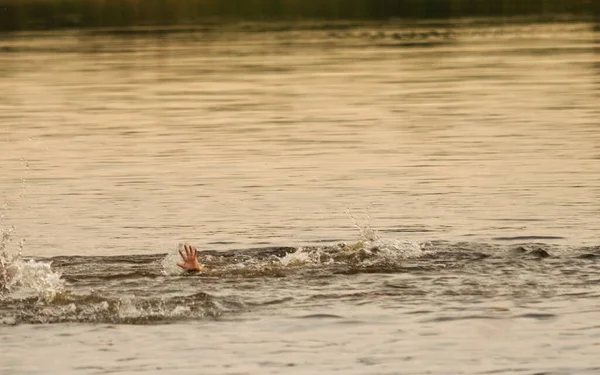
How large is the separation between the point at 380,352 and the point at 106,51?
4814 centimetres

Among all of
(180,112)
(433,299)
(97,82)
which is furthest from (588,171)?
(97,82)

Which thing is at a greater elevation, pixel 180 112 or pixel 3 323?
pixel 180 112

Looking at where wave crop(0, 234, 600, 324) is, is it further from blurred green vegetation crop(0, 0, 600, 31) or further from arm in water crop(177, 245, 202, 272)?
blurred green vegetation crop(0, 0, 600, 31)

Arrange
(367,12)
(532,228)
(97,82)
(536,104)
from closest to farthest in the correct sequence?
(532,228) < (536,104) < (97,82) < (367,12)

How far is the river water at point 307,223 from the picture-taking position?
1338cm

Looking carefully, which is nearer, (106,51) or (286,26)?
(106,51)

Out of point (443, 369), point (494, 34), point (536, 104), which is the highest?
point (494, 34)

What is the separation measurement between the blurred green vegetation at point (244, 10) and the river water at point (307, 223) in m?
33.7

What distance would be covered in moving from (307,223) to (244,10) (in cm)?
7014

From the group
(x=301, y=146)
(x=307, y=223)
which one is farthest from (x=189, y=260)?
(x=301, y=146)

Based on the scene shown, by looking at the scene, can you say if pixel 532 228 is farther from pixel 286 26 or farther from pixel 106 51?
pixel 286 26

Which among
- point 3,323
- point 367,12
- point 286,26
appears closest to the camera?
point 3,323

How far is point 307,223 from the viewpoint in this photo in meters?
20.5

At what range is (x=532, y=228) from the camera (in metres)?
19.5
